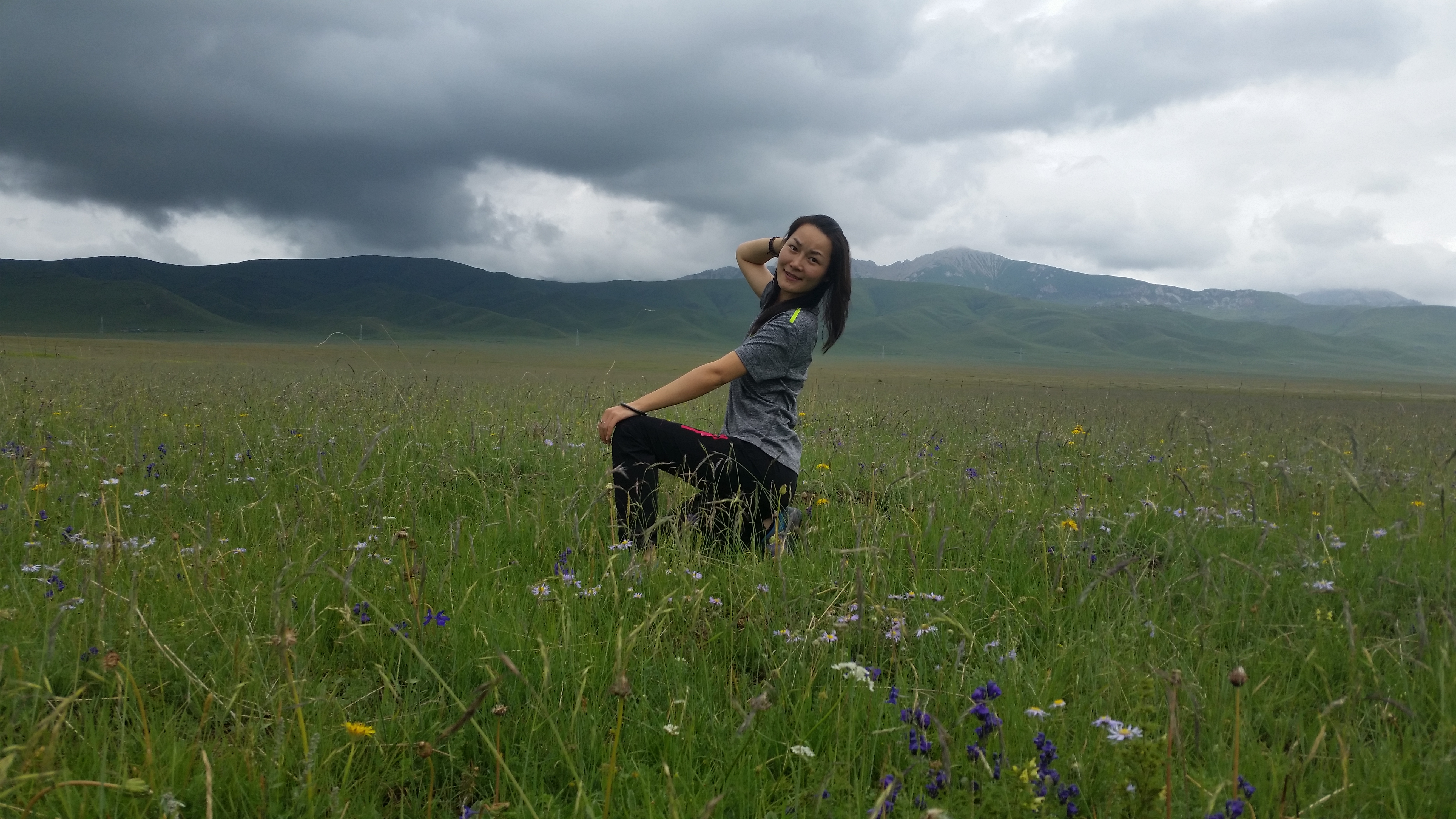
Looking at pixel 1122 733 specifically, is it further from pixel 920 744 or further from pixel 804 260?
pixel 804 260

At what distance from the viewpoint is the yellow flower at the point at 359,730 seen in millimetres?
1618

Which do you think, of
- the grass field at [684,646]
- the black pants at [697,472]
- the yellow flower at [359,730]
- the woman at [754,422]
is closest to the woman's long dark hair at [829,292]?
the woman at [754,422]

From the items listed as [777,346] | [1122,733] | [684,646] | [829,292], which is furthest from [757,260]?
[1122,733]

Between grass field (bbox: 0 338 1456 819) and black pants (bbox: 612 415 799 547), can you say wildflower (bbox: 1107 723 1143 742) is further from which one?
black pants (bbox: 612 415 799 547)

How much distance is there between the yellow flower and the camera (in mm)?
1618

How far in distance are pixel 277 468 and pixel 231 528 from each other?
126 cm

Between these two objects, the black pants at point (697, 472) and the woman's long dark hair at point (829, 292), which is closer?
the black pants at point (697, 472)

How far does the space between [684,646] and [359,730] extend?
0.98 metres

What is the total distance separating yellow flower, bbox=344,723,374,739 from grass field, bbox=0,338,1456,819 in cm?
2

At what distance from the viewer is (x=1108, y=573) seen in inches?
84.4

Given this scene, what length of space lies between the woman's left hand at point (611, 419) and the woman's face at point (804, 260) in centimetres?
100

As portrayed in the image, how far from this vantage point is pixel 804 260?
3840 mm

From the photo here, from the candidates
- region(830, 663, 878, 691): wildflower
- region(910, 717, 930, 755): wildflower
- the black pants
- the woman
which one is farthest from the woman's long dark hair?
region(910, 717, 930, 755): wildflower

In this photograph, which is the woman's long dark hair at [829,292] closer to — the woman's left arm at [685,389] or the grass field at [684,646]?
the woman's left arm at [685,389]
